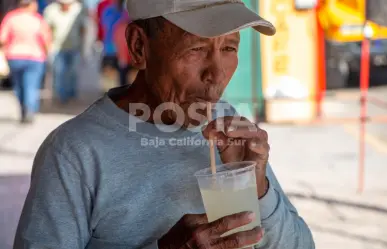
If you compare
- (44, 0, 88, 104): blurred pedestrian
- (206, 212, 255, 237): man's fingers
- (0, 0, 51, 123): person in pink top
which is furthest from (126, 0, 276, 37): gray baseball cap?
(44, 0, 88, 104): blurred pedestrian

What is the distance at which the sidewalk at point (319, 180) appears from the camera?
4.93 m

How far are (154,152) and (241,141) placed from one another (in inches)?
8.9

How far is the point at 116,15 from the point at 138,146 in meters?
9.16

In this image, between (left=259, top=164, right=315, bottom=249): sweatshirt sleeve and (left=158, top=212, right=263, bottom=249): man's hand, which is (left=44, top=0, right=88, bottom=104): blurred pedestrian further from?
(left=158, top=212, right=263, bottom=249): man's hand

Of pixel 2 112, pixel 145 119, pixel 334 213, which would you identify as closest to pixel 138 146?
pixel 145 119

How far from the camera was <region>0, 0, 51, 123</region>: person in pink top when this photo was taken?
9102 millimetres

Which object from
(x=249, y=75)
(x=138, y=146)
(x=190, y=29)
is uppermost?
(x=190, y=29)

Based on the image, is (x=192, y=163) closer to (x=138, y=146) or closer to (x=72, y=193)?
(x=138, y=146)

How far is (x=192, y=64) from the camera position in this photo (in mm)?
1748

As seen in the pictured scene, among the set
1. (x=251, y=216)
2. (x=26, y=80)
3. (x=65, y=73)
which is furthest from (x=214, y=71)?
(x=65, y=73)

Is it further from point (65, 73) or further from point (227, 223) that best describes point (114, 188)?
point (65, 73)

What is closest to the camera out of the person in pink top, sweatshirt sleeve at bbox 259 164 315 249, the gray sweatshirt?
the gray sweatshirt

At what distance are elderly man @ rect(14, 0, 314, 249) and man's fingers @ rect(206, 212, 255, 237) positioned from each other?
0.02 metres

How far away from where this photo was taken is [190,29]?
171 cm
